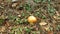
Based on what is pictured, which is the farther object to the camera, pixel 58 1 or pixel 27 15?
pixel 58 1

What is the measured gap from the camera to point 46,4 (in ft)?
11.6

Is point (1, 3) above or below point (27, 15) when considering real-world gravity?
above

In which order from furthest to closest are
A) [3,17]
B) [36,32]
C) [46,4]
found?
1. [46,4]
2. [3,17]
3. [36,32]

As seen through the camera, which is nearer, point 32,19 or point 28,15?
point 32,19

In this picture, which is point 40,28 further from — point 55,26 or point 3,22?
point 3,22

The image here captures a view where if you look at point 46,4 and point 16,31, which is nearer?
point 16,31

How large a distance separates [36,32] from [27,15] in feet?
1.44

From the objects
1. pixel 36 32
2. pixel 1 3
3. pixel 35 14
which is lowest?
pixel 36 32

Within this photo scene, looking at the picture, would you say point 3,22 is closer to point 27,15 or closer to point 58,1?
point 27,15

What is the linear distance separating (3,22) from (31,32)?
1.86 feet

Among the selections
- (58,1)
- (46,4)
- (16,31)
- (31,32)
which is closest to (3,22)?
(16,31)

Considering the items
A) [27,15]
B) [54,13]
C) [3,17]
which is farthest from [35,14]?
[3,17]

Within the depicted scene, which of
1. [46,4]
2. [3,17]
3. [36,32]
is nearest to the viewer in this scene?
[36,32]

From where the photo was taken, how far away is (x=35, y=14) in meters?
3.32
